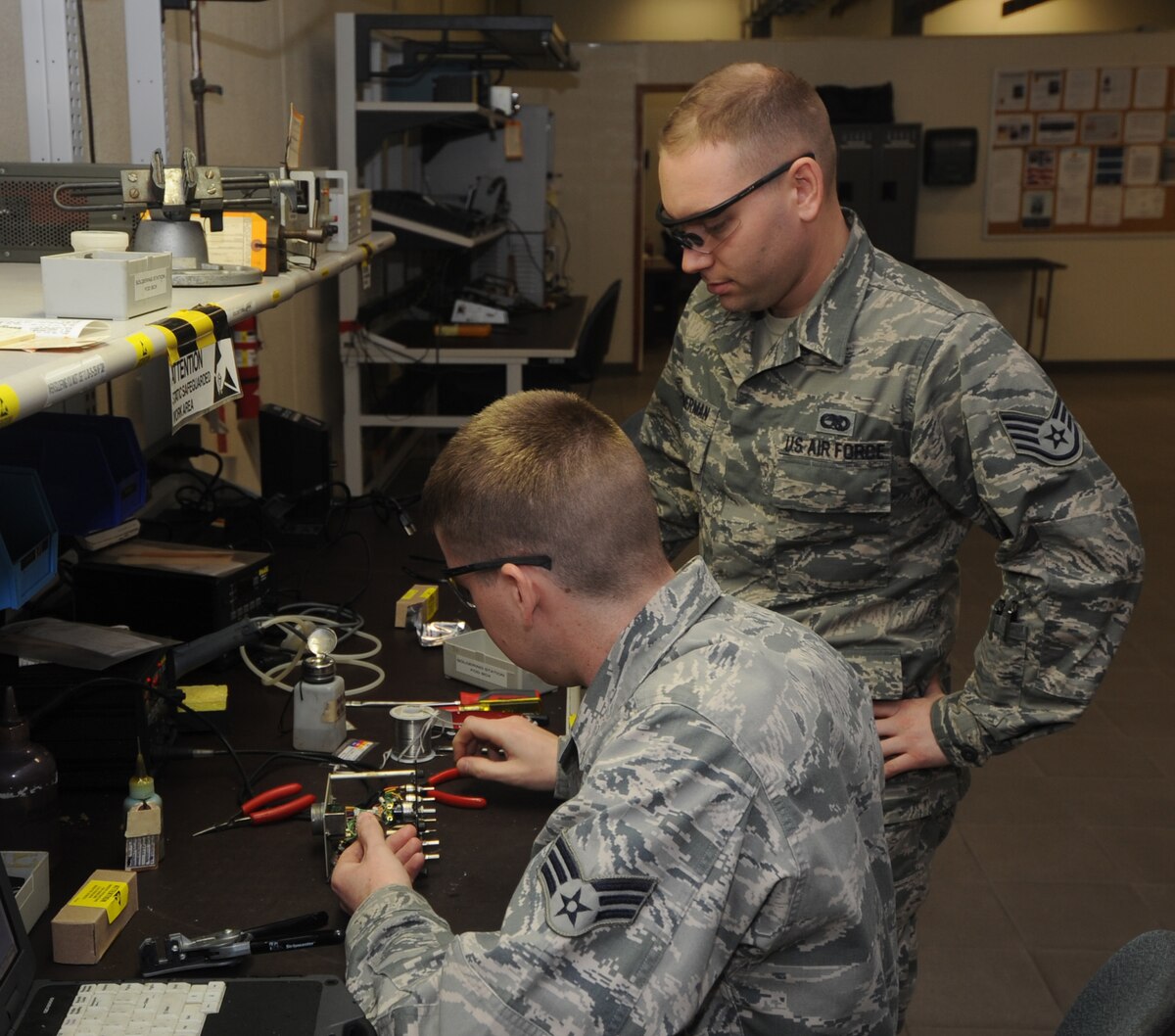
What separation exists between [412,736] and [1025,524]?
806 millimetres

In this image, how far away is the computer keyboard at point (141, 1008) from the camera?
1.09m

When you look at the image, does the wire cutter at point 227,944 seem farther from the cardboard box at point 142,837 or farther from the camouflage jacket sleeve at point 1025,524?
the camouflage jacket sleeve at point 1025,524

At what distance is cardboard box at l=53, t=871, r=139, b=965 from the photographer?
3.94 ft

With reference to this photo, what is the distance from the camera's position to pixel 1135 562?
145 centimetres

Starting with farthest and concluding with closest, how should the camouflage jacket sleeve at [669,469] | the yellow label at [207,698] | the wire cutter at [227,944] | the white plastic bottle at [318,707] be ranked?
1. the camouflage jacket sleeve at [669,469]
2. the yellow label at [207,698]
3. the white plastic bottle at [318,707]
4. the wire cutter at [227,944]

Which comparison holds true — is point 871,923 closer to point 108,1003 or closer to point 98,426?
point 108,1003

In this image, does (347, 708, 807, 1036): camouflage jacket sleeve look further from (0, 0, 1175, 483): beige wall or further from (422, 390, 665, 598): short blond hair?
(0, 0, 1175, 483): beige wall

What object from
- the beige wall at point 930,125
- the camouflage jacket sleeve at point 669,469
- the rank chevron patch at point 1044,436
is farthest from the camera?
the beige wall at point 930,125

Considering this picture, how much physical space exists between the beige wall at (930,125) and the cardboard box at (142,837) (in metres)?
8.25

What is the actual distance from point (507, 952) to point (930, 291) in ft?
3.26

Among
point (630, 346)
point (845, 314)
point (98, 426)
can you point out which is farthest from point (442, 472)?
point (630, 346)

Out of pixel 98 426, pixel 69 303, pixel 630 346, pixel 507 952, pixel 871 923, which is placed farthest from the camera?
pixel 630 346

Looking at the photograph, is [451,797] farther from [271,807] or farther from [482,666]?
[482,666]

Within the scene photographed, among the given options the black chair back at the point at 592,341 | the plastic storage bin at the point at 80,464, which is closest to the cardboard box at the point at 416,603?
the plastic storage bin at the point at 80,464
